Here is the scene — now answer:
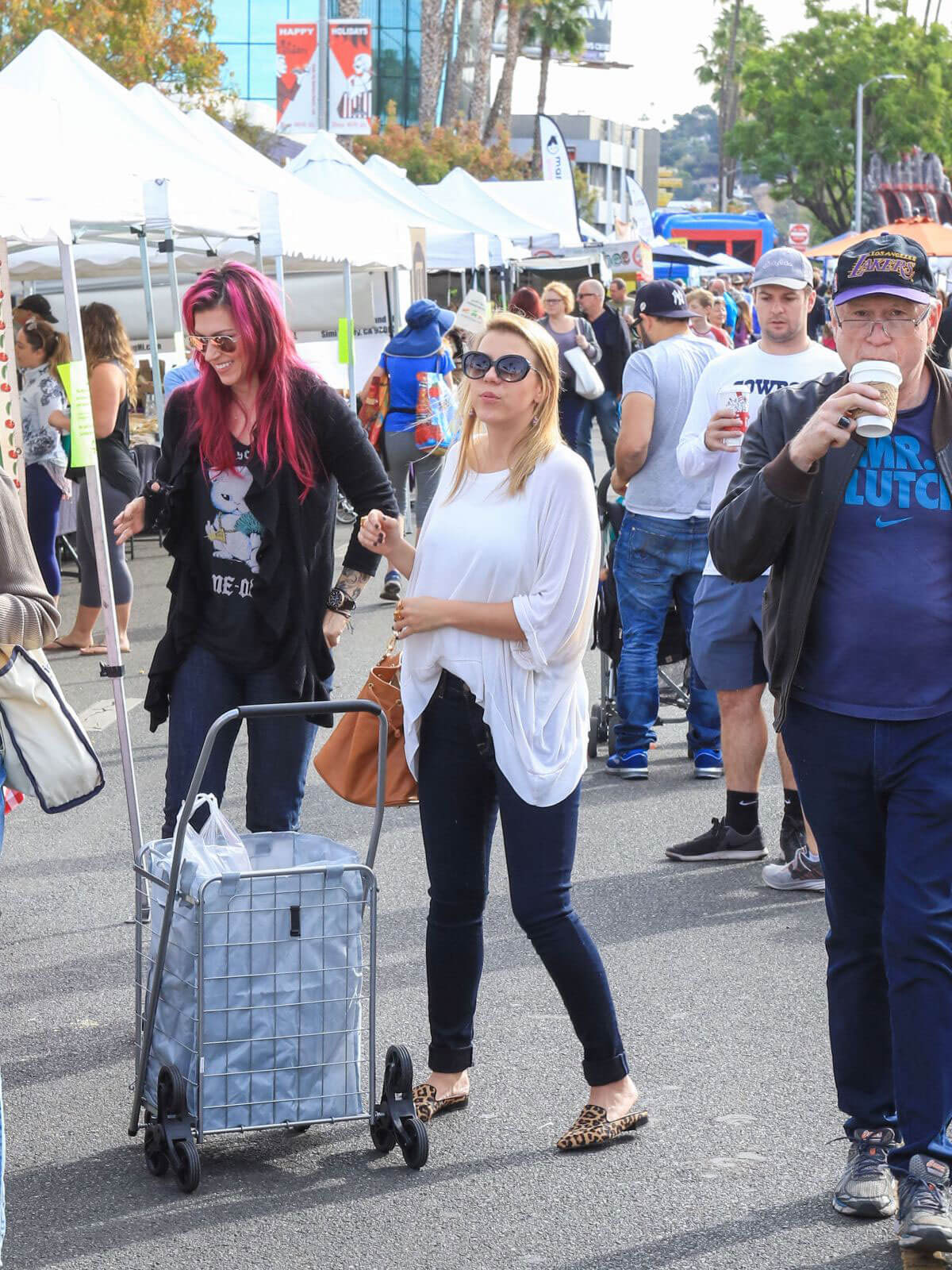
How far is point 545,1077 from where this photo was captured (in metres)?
4.43

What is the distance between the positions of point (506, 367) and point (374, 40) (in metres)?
74.7

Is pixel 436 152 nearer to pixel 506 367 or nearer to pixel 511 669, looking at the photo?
pixel 506 367

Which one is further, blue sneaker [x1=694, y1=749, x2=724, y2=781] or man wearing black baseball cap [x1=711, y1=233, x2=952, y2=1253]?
blue sneaker [x1=694, y1=749, x2=724, y2=781]

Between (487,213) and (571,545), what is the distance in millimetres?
28125

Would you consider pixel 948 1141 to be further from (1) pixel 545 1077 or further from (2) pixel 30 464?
(2) pixel 30 464

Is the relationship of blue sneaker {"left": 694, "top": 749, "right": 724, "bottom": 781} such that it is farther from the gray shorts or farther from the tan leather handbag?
the tan leather handbag

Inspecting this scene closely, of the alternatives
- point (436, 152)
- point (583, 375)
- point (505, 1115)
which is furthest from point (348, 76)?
point (505, 1115)

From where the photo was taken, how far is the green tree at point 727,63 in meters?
88.5

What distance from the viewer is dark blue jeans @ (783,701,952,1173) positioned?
340 centimetres

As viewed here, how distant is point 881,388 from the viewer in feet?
10.2

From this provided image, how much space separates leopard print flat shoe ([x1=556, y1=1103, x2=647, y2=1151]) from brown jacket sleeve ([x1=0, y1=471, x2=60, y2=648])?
1.63 meters

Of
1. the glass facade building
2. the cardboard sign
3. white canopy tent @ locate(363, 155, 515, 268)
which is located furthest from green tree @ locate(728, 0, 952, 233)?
the cardboard sign

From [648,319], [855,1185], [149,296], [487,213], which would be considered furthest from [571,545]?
[487,213]

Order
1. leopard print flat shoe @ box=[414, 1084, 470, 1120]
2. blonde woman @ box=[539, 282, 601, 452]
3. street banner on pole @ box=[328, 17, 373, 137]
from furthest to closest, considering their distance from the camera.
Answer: street banner on pole @ box=[328, 17, 373, 137] → blonde woman @ box=[539, 282, 601, 452] → leopard print flat shoe @ box=[414, 1084, 470, 1120]
